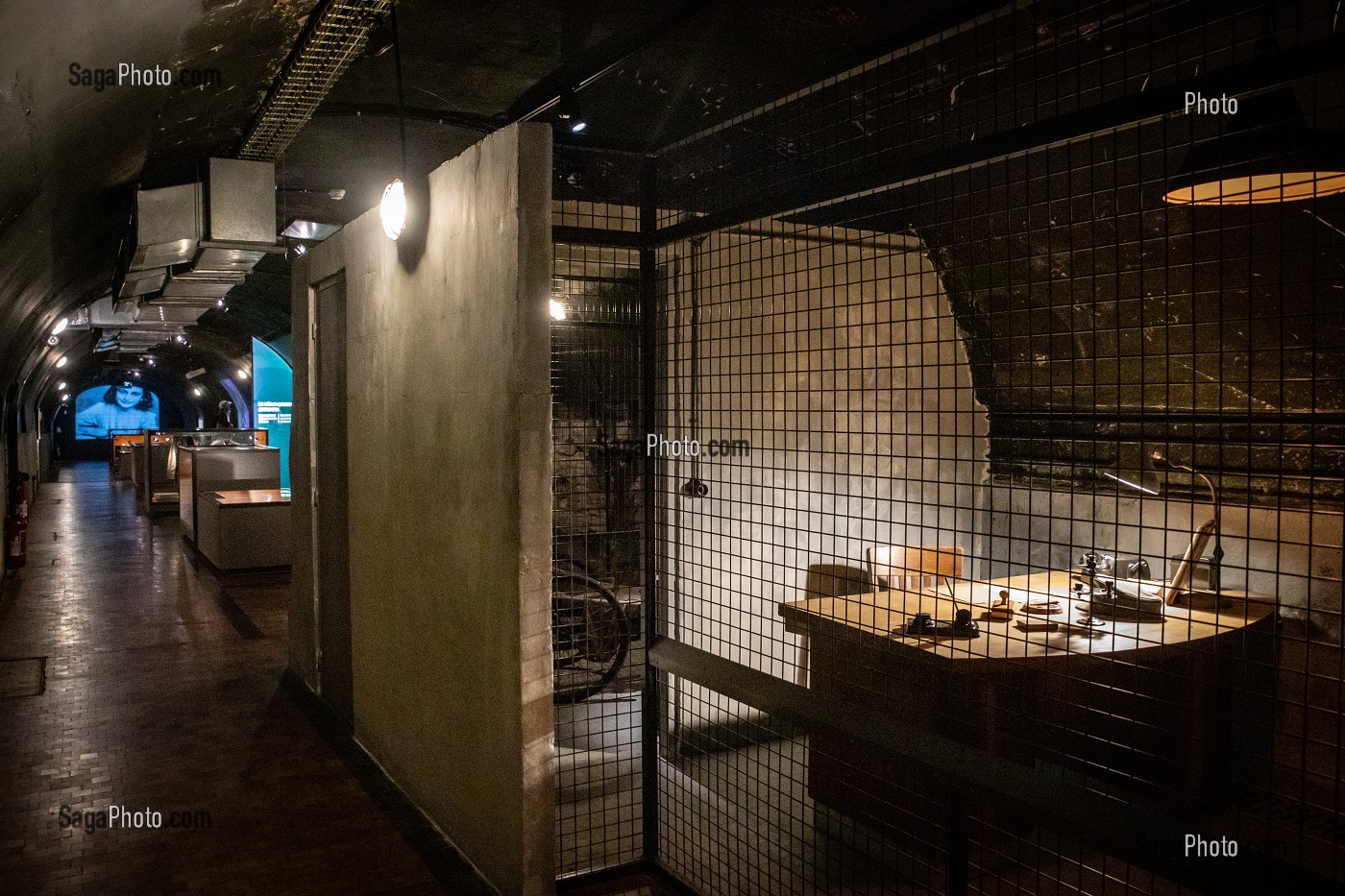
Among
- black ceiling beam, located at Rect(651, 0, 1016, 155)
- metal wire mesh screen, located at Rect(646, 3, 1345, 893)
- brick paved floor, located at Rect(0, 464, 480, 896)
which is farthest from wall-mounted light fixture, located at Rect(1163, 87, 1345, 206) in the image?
brick paved floor, located at Rect(0, 464, 480, 896)

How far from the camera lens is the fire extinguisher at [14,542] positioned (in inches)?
418

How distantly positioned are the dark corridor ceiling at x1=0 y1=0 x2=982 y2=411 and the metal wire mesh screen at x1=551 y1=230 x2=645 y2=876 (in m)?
0.87

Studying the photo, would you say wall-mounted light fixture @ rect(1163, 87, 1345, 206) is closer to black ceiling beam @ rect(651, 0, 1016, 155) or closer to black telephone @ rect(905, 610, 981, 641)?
black ceiling beam @ rect(651, 0, 1016, 155)

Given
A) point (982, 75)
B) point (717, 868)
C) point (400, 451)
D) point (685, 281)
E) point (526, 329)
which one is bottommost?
point (717, 868)

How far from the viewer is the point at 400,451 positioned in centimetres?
448

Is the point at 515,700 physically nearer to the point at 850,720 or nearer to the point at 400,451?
the point at 850,720

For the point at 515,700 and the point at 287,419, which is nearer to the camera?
the point at 515,700

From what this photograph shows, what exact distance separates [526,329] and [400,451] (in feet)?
5.05

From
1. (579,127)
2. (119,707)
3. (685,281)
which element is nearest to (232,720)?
(119,707)

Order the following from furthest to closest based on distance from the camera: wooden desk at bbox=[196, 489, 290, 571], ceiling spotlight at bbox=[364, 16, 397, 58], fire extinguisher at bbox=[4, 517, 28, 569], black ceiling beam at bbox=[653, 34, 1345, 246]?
wooden desk at bbox=[196, 489, 290, 571] → fire extinguisher at bbox=[4, 517, 28, 569] → ceiling spotlight at bbox=[364, 16, 397, 58] → black ceiling beam at bbox=[653, 34, 1345, 246]

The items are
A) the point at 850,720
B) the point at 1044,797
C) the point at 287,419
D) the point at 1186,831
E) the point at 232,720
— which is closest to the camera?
the point at 1186,831

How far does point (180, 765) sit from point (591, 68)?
13.9 feet

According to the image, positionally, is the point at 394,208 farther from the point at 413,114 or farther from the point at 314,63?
the point at 413,114

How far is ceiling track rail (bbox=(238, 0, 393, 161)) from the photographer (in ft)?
12.7
